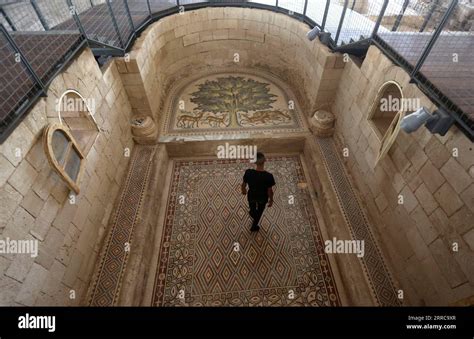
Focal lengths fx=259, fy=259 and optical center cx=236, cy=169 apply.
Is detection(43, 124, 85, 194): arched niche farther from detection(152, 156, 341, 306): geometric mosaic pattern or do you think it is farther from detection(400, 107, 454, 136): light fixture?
detection(400, 107, 454, 136): light fixture

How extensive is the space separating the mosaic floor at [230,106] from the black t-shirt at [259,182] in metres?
2.13

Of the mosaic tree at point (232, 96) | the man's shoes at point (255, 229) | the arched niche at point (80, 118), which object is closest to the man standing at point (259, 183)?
the man's shoes at point (255, 229)

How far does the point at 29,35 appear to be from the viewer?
3.42 metres

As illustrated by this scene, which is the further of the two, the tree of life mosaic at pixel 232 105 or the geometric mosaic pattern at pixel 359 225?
the tree of life mosaic at pixel 232 105

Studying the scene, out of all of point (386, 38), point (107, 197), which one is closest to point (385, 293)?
point (386, 38)

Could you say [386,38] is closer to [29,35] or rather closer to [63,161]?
[63,161]

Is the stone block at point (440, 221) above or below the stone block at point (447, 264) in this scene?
above

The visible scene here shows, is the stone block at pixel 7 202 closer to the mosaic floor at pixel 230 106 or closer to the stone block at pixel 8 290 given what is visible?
the stone block at pixel 8 290

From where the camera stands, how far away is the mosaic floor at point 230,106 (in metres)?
5.13

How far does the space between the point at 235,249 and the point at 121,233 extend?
159 cm

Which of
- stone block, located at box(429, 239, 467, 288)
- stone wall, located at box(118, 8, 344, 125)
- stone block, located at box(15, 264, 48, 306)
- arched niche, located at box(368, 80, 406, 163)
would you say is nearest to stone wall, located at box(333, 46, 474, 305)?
stone block, located at box(429, 239, 467, 288)

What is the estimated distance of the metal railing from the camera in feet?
8.23

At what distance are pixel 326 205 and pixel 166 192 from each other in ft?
8.54
